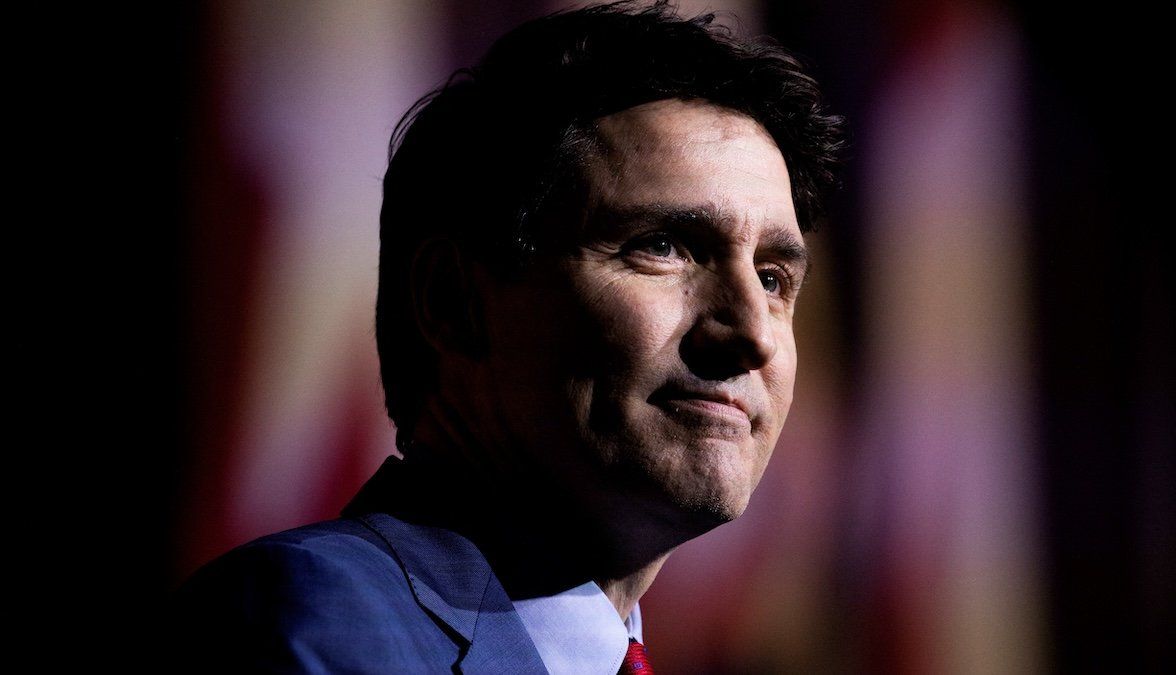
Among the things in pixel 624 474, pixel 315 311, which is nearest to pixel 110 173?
pixel 315 311

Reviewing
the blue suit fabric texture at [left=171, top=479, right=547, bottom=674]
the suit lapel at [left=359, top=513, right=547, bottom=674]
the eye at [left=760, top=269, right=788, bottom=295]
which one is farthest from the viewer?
the eye at [left=760, top=269, right=788, bottom=295]

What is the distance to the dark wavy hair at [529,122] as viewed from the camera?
1503 millimetres

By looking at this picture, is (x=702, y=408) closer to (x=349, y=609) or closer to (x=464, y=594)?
(x=464, y=594)

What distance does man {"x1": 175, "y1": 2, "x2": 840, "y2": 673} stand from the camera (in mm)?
1316

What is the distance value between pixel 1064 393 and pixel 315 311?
1.80m

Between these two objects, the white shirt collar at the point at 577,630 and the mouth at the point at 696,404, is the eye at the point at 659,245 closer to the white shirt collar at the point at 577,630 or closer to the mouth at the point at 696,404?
the mouth at the point at 696,404

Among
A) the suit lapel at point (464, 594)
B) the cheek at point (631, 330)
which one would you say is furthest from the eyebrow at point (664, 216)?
the suit lapel at point (464, 594)

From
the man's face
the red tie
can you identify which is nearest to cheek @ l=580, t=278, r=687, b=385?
the man's face

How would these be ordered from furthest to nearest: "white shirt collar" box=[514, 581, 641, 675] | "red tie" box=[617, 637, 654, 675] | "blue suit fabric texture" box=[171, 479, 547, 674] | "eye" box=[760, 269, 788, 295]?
"eye" box=[760, 269, 788, 295]
"red tie" box=[617, 637, 654, 675]
"white shirt collar" box=[514, 581, 641, 675]
"blue suit fabric texture" box=[171, 479, 547, 674]

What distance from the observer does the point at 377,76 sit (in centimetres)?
202

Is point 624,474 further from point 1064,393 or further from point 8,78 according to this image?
point 1064,393

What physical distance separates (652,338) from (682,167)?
282 millimetres

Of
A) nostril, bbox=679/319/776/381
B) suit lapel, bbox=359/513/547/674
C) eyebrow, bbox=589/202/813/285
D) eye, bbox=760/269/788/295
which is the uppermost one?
eyebrow, bbox=589/202/813/285

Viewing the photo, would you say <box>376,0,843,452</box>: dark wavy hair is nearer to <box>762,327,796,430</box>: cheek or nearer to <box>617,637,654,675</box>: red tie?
<box>762,327,796,430</box>: cheek
